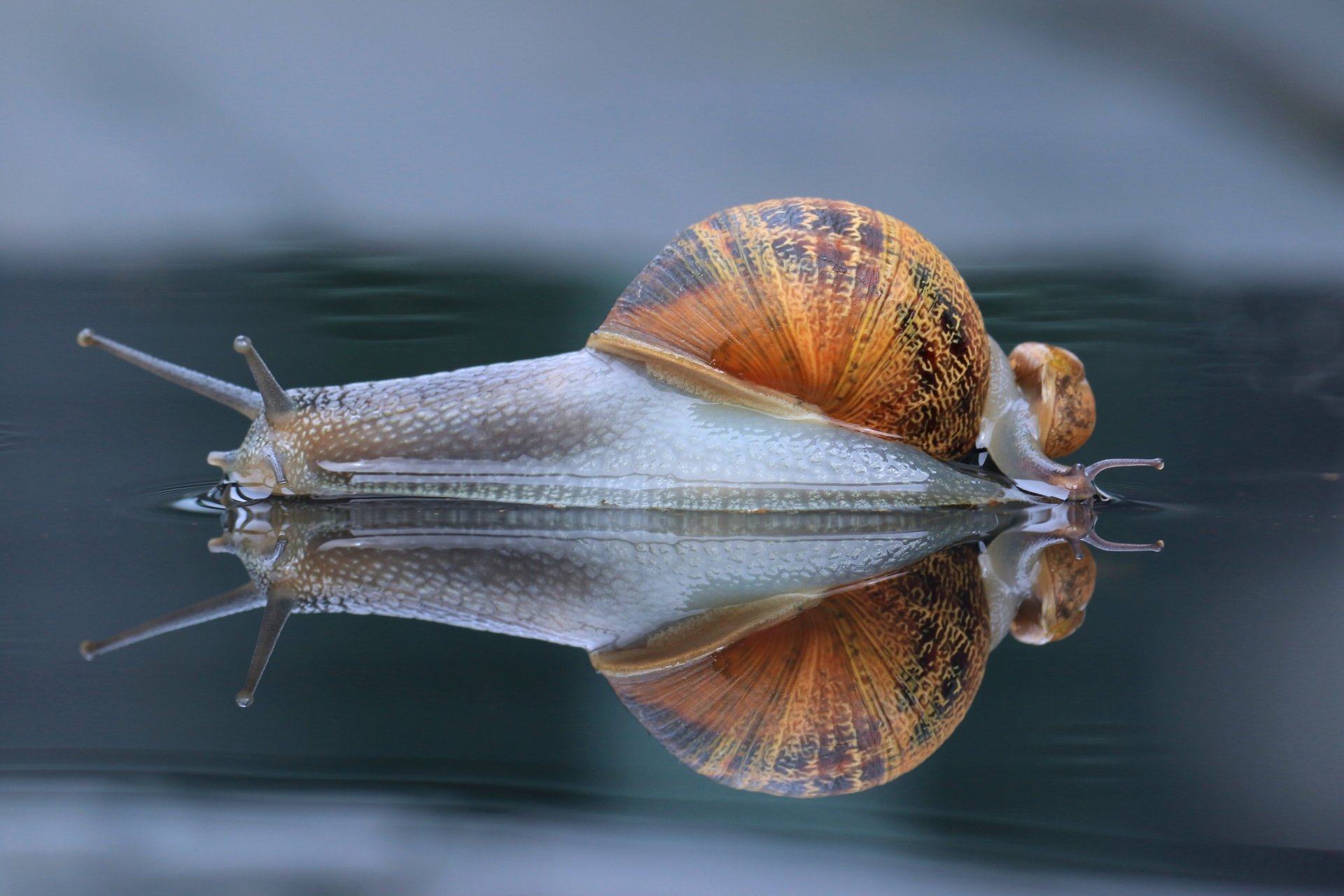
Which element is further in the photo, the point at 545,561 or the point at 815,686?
the point at 545,561

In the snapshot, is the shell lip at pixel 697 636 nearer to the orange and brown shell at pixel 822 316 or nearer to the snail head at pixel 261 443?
the orange and brown shell at pixel 822 316

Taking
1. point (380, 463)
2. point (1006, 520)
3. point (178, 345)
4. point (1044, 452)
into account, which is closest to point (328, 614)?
point (380, 463)

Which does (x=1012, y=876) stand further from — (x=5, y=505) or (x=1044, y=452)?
(x=5, y=505)

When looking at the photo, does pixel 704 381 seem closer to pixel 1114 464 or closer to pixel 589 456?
pixel 589 456

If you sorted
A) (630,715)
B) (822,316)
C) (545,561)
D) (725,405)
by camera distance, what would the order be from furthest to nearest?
(725,405) < (822,316) < (545,561) < (630,715)

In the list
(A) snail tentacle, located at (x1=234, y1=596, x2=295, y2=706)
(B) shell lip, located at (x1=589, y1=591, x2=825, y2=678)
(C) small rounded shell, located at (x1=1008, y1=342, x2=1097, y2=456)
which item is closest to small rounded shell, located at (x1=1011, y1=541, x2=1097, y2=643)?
(B) shell lip, located at (x1=589, y1=591, x2=825, y2=678)

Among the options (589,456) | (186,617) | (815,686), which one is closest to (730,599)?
(815,686)

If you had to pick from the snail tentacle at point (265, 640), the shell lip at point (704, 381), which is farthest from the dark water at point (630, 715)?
the shell lip at point (704, 381)
